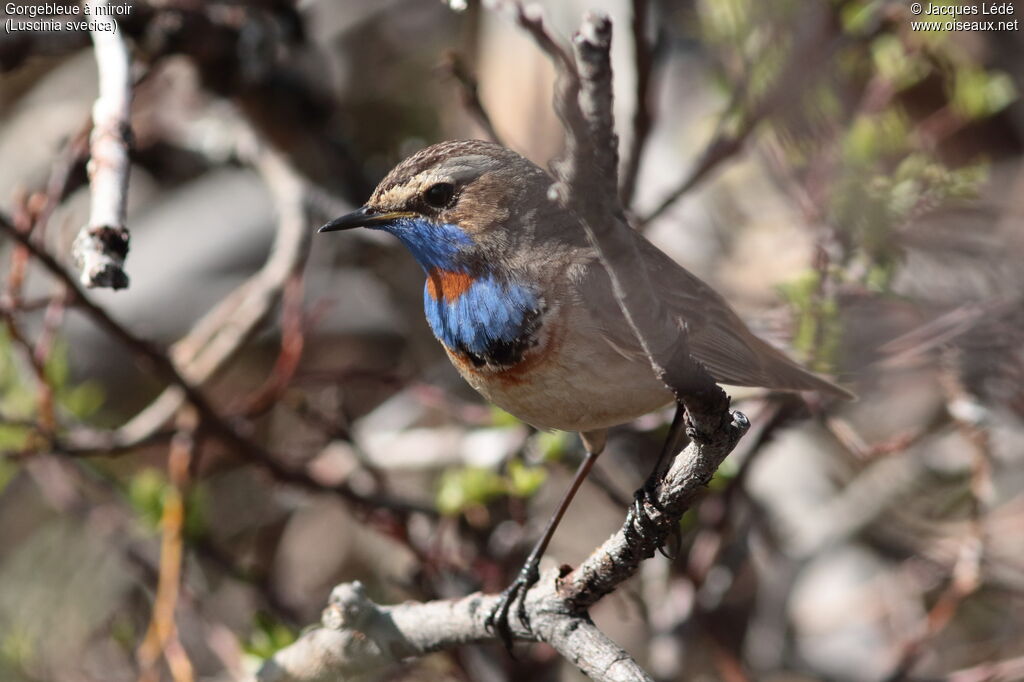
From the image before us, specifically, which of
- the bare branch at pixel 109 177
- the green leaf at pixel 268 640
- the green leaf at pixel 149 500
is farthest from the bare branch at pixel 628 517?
the green leaf at pixel 149 500

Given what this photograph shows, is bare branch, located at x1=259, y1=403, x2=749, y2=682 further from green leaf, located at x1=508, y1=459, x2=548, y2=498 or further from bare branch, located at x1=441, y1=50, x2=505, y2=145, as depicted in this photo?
bare branch, located at x1=441, y1=50, x2=505, y2=145

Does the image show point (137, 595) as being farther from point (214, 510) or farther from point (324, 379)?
point (324, 379)

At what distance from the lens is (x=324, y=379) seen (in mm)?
4180

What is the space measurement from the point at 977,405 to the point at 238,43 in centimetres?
344

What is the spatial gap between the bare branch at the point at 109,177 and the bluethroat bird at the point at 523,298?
516 millimetres

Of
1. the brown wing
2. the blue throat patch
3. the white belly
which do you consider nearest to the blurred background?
the brown wing

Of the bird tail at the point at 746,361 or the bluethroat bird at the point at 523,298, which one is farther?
the bird tail at the point at 746,361

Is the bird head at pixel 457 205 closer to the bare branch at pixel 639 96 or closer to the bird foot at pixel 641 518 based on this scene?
the bird foot at pixel 641 518

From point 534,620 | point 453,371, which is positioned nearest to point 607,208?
point 534,620

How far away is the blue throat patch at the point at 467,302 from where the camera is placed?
8.77ft

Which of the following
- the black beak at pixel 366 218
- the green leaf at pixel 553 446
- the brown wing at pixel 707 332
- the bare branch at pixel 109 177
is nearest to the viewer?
the bare branch at pixel 109 177

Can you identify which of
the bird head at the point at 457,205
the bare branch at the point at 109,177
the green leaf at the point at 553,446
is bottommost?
the green leaf at the point at 553,446

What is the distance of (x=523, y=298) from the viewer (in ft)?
8.80

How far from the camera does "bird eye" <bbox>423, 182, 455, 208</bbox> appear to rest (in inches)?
110
